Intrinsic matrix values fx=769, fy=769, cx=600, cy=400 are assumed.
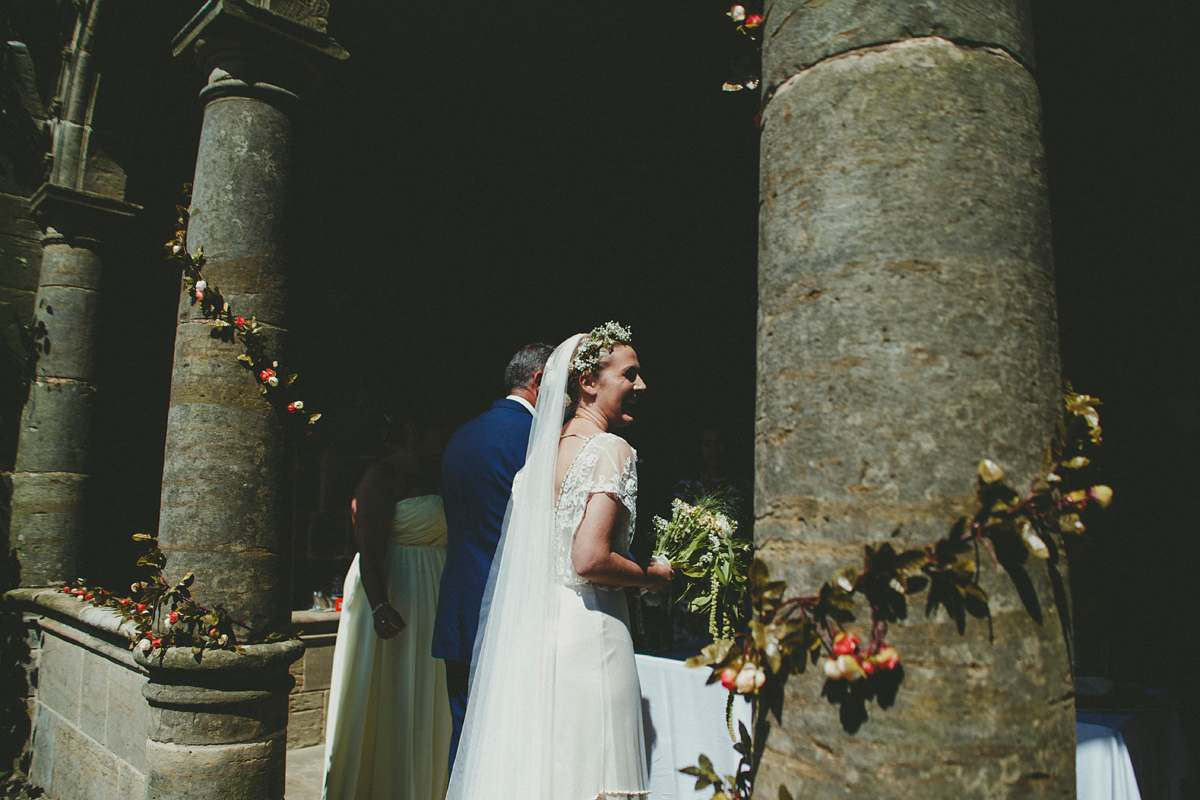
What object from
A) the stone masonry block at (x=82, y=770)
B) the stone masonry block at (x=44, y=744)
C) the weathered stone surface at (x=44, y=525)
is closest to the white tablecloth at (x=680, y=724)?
the stone masonry block at (x=82, y=770)

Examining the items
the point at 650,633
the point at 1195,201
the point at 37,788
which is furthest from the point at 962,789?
the point at 37,788

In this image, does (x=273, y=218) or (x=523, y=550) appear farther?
(x=273, y=218)

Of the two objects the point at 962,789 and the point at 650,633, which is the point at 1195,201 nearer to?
the point at 650,633

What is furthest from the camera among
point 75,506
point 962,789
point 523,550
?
point 75,506

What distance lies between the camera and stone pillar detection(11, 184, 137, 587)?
5195mm

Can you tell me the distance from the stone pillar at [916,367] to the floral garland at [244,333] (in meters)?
2.36

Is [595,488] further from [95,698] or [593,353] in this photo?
[95,698]

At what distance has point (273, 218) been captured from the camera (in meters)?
3.29

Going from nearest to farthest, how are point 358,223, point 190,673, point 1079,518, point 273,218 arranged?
point 1079,518 < point 190,673 < point 273,218 < point 358,223

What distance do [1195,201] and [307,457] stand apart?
6456 millimetres

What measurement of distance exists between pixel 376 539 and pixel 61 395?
289cm

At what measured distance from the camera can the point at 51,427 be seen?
5.21 m

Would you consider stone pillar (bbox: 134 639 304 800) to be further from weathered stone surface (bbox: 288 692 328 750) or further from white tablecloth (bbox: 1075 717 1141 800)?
white tablecloth (bbox: 1075 717 1141 800)

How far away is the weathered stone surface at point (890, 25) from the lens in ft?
4.60
